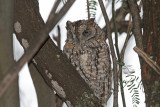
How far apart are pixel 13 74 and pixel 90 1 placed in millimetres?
1099

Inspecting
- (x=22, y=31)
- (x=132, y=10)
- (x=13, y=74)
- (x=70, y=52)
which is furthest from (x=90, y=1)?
(x=13, y=74)

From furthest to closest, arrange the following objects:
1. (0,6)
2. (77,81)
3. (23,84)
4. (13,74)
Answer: (23,84), (77,81), (0,6), (13,74)

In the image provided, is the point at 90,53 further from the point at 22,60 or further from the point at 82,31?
the point at 22,60

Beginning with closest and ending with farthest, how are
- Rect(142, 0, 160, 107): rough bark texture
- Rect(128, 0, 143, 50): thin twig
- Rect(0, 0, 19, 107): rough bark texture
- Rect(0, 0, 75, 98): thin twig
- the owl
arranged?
Rect(0, 0, 75, 98): thin twig
Rect(0, 0, 19, 107): rough bark texture
Rect(142, 0, 160, 107): rough bark texture
Rect(128, 0, 143, 50): thin twig
the owl

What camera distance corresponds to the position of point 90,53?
2.35m

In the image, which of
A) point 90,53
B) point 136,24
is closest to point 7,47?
point 136,24

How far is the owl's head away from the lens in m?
2.39

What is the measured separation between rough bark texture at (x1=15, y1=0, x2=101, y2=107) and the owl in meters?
0.70

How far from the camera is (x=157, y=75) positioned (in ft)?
4.00

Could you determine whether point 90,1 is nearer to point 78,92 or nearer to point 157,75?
point 78,92

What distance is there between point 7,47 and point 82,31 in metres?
1.37

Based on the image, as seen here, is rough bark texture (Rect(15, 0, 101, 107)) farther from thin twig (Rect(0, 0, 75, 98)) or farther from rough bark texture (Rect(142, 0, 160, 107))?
thin twig (Rect(0, 0, 75, 98))

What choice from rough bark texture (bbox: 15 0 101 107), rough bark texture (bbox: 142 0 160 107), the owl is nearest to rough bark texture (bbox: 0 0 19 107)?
rough bark texture (bbox: 15 0 101 107)

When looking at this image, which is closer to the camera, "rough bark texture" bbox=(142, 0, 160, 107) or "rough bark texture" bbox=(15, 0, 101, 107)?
"rough bark texture" bbox=(142, 0, 160, 107)
